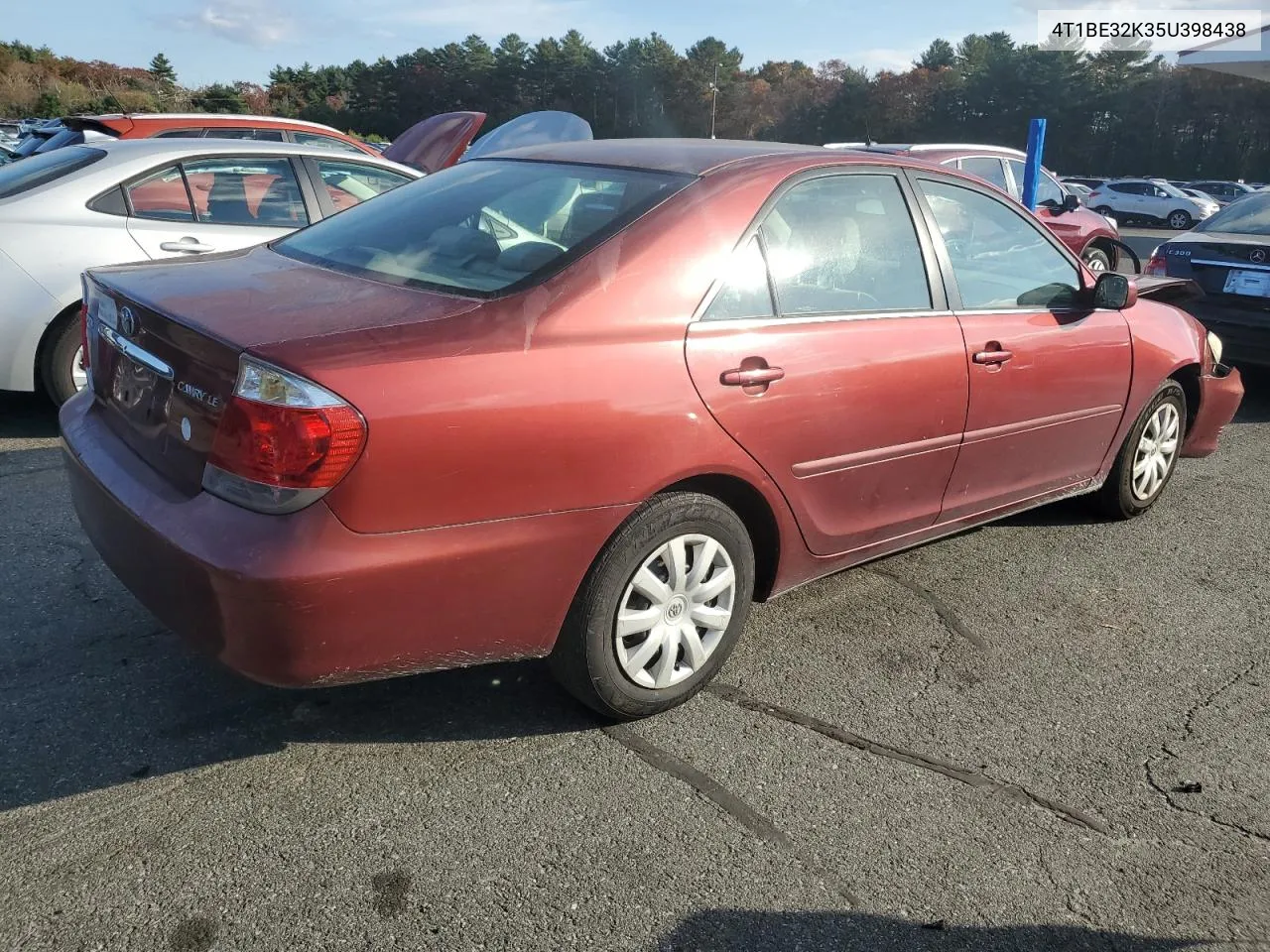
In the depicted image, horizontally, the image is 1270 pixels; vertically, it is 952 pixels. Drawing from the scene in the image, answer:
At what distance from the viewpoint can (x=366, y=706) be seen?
2.99m

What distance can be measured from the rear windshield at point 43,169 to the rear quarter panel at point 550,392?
12.8ft

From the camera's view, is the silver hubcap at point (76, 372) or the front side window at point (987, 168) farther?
the front side window at point (987, 168)

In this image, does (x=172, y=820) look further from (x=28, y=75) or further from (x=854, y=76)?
(x=854, y=76)

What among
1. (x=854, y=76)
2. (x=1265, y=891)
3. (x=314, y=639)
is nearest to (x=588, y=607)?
(x=314, y=639)

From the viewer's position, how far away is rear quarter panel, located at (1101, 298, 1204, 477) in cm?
444

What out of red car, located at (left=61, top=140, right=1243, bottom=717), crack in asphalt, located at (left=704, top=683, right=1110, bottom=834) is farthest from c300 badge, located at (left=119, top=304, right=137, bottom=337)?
crack in asphalt, located at (left=704, top=683, right=1110, bottom=834)

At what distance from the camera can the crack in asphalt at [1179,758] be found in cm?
265

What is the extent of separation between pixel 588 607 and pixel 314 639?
2.30ft

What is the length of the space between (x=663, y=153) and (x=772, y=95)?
245 feet

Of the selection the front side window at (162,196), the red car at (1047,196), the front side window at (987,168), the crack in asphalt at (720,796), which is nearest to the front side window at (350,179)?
the front side window at (162,196)

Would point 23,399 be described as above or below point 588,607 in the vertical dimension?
below

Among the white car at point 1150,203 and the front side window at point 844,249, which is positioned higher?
the front side window at point 844,249

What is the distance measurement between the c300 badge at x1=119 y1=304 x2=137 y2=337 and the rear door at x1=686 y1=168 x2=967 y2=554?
1452 millimetres

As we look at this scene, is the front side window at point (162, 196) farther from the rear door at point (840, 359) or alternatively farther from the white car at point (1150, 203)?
the white car at point (1150, 203)
